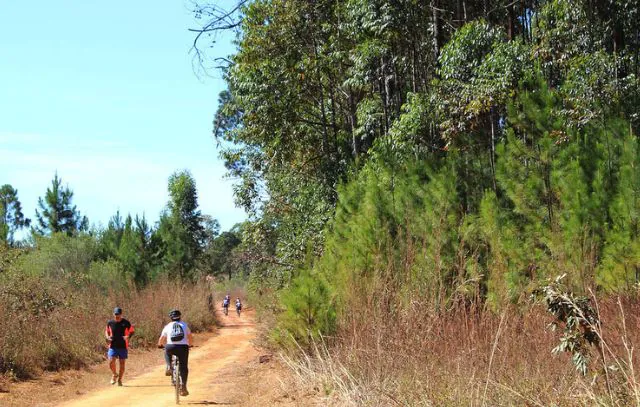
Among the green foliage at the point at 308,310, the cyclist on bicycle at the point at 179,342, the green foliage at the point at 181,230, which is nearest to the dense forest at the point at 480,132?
the green foliage at the point at 308,310

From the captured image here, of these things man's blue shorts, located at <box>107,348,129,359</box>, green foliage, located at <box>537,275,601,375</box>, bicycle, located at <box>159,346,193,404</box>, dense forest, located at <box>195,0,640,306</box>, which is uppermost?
dense forest, located at <box>195,0,640,306</box>

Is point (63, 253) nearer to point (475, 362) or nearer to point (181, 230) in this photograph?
point (181, 230)

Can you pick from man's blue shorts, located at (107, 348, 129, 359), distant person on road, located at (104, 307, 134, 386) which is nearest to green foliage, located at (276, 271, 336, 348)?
distant person on road, located at (104, 307, 134, 386)

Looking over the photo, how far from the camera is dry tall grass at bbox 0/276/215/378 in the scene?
18.3 m

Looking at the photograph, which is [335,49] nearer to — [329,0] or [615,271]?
[329,0]

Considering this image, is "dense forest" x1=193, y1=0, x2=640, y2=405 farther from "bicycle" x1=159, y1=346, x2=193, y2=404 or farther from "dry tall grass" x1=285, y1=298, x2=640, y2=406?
"bicycle" x1=159, y1=346, x2=193, y2=404

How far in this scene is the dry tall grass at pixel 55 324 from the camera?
60.1ft

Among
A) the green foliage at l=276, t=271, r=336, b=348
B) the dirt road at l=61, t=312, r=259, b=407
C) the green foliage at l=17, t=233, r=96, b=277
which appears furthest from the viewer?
the green foliage at l=17, t=233, r=96, b=277

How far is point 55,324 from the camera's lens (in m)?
21.4

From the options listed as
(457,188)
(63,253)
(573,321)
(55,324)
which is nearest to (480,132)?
(457,188)

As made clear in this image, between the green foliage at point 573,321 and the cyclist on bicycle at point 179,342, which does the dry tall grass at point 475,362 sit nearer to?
the green foliage at point 573,321

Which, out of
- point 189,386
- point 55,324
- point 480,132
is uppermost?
point 480,132

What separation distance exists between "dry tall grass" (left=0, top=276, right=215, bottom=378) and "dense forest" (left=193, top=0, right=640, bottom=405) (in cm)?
710

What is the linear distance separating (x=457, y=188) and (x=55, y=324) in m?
13.5
